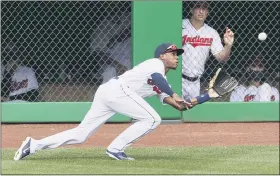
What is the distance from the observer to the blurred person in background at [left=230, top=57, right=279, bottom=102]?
1184 cm

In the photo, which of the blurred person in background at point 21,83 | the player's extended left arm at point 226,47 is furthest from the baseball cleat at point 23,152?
the player's extended left arm at point 226,47

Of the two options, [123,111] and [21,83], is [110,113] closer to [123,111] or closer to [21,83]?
[123,111]

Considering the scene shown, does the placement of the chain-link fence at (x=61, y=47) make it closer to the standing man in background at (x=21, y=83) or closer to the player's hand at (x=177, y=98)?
the standing man in background at (x=21, y=83)

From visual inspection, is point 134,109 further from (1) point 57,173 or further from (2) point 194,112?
(2) point 194,112

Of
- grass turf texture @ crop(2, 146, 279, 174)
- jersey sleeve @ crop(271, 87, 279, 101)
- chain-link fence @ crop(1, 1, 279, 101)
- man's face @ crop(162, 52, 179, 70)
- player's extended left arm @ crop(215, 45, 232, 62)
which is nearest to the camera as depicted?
grass turf texture @ crop(2, 146, 279, 174)

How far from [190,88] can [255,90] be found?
1077 mm

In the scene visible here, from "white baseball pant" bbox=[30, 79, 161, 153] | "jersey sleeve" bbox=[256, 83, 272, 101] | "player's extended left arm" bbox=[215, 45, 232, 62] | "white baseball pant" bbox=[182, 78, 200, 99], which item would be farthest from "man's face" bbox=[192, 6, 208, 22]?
"white baseball pant" bbox=[30, 79, 161, 153]

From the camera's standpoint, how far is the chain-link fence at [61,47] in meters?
11.6

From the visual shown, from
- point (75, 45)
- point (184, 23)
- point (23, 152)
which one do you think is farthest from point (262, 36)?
point (23, 152)

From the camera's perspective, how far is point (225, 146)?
934cm

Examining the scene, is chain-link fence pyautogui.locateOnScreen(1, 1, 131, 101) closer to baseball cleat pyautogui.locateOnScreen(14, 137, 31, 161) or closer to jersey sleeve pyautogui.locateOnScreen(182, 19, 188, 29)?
jersey sleeve pyautogui.locateOnScreen(182, 19, 188, 29)

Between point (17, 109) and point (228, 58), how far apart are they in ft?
10.1

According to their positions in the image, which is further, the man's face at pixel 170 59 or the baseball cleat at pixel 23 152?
the man's face at pixel 170 59

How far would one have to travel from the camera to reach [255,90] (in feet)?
39.1
